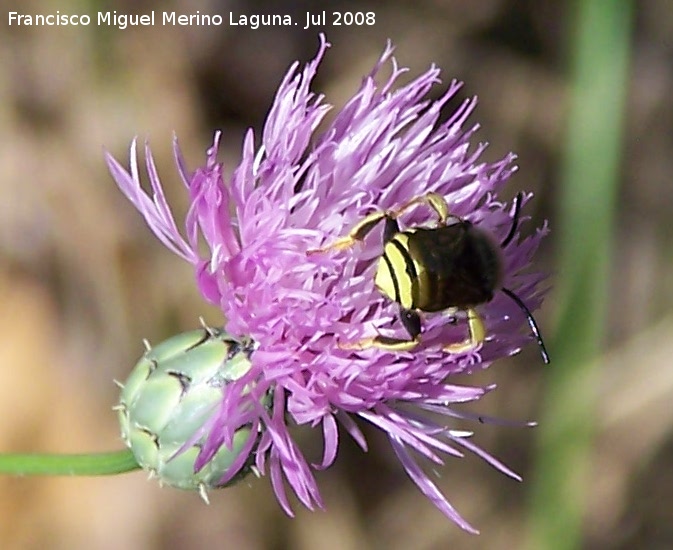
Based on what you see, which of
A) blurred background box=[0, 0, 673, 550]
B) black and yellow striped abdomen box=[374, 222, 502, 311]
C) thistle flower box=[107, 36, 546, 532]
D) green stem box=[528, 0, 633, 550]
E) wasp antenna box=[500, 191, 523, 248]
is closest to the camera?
black and yellow striped abdomen box=[374, 222, 502, 311]

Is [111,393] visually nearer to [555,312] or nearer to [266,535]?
[266,535]

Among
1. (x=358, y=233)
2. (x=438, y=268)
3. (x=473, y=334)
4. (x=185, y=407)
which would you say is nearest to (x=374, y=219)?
(x=358, y=233)

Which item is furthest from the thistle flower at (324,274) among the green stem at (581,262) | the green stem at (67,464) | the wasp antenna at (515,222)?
the green stem at (581,262)

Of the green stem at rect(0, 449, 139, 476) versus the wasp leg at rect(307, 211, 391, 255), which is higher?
the wasp leg at rect(307, 211, 391, 255)

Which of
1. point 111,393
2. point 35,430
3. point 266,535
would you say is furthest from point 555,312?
point 35,430

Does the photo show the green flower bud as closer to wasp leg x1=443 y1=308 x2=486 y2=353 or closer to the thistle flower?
the thistle flower

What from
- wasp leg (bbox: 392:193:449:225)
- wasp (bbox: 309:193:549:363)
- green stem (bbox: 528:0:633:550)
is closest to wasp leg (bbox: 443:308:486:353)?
wasp (bbox: 309:193:549:363)
